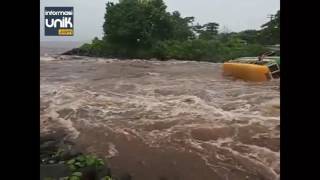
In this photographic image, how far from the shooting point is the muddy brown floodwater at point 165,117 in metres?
2.23

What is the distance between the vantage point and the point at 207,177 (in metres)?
2.20

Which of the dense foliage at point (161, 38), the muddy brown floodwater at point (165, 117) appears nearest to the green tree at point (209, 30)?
the dense foliage at point (161, 38)

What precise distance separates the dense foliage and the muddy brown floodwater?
3.1 inches

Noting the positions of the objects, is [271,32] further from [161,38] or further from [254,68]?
[161,38]

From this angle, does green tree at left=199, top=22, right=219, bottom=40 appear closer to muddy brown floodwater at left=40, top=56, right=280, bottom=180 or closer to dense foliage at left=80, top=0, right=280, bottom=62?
dense foliage at left=80, top=0, right=280, bottom=62

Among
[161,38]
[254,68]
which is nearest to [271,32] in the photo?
[254,68]

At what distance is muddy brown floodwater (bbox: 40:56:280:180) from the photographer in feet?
7.30

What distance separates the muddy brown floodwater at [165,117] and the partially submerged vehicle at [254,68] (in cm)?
5

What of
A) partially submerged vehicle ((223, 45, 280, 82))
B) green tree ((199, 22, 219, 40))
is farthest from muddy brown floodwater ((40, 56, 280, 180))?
green tree ((199, 22, 219, 40))

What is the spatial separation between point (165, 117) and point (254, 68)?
2.10 feet

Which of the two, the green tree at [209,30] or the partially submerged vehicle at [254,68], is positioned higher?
the green tree at [209,30]

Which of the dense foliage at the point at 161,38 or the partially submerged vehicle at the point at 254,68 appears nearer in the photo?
the partially submerged vehicle at the point at 254,68

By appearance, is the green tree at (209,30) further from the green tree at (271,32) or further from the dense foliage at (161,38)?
the green tree at (271,32)
